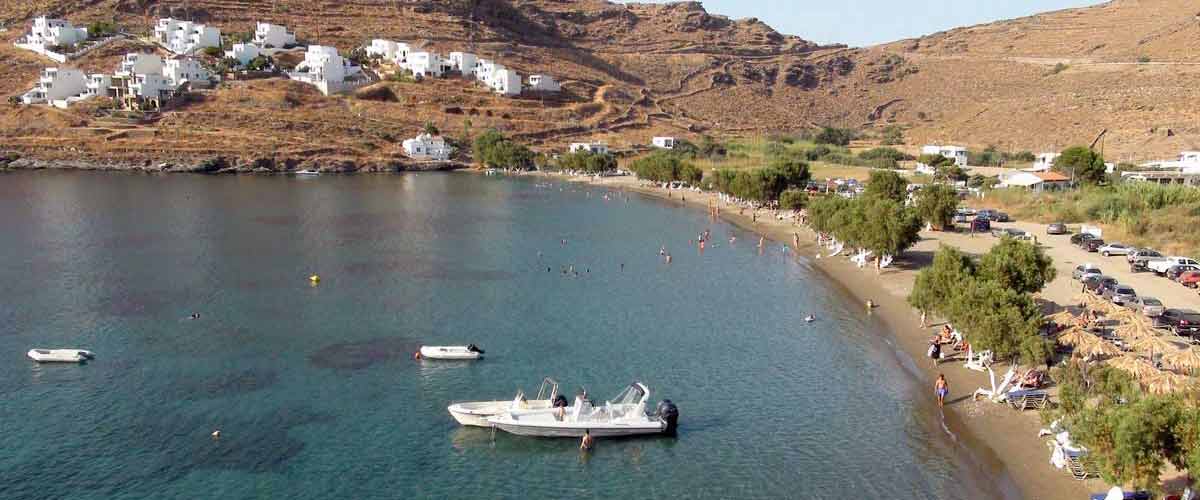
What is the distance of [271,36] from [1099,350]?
163056 mm

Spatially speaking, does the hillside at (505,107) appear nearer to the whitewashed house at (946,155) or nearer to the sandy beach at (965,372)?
the whitewashed house at (946,155)

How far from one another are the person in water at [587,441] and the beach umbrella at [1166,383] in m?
18.3

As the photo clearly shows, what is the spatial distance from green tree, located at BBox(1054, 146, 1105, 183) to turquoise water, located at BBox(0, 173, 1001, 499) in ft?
134

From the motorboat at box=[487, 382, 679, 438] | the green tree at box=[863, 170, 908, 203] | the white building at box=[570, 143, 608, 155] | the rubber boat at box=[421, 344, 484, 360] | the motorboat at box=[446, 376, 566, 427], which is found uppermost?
the white building at box=[570, 143, 608, 155]

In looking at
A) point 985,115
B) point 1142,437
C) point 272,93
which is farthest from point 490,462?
point 985,115

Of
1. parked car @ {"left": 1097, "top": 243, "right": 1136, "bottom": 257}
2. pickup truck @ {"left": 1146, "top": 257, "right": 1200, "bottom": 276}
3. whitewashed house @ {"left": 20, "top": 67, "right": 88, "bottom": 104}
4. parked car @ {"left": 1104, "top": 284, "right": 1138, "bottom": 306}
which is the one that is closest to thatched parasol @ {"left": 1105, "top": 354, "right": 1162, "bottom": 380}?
parked car @ {"left": 1104, "top": 284, "right": 1138, "bottom": 306}

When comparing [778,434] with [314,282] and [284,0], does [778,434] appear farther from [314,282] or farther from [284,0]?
[284,0]

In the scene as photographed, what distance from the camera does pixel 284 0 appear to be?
7456 inches

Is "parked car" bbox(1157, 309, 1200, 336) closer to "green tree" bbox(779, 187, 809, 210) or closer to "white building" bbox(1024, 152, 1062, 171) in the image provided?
"green tree" bbox(779, 187, 809, 210)

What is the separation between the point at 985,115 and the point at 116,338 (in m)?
145

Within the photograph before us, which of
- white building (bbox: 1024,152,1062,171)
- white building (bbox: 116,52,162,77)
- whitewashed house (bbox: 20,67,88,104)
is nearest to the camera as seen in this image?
white building (bbox: 1024,152,1062,171)

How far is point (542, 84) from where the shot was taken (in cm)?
17438

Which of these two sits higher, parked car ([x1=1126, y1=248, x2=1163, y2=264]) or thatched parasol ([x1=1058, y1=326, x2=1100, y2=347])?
parked car ([x1=1126, y1=248, x2=1163, y2=264])

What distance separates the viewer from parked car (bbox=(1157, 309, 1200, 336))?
38.5 m
